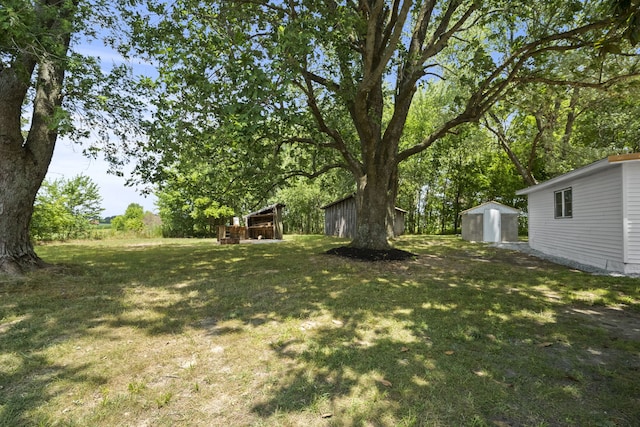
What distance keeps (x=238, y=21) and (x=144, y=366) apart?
8.74m

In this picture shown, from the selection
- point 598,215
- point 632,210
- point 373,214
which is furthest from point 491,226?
point 373,214

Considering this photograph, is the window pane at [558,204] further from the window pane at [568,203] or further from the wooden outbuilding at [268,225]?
the wooden outbuilding at [268,225]

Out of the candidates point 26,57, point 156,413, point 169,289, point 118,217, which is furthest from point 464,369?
point 118,217

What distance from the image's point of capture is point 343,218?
73.8ft

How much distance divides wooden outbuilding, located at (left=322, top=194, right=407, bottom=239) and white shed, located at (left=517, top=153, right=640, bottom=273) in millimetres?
9170

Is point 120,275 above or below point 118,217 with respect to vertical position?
below

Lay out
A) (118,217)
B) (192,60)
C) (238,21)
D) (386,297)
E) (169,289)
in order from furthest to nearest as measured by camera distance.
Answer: (118,217), (238,21), (192,60), (169,289), (386,297)

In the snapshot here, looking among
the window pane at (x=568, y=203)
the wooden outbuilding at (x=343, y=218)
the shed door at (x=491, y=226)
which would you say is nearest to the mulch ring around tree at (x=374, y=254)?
the window pane at (x=568, y=203)

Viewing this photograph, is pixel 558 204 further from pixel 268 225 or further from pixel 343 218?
pixel 268 225

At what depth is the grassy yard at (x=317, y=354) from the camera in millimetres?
2307

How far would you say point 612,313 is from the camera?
4.73m

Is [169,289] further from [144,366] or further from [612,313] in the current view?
[612,313]

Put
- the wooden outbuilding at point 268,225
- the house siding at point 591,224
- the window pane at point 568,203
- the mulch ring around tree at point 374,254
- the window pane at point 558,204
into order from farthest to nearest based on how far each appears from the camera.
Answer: the wooden outbuilding at point 268,225 → the window pane at point 558,204 → the window pane at point 568,203 → the mulch ring around tree at point 374,254 → the house siding at point 591,224

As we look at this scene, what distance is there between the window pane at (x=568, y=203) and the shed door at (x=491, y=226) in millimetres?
7157
